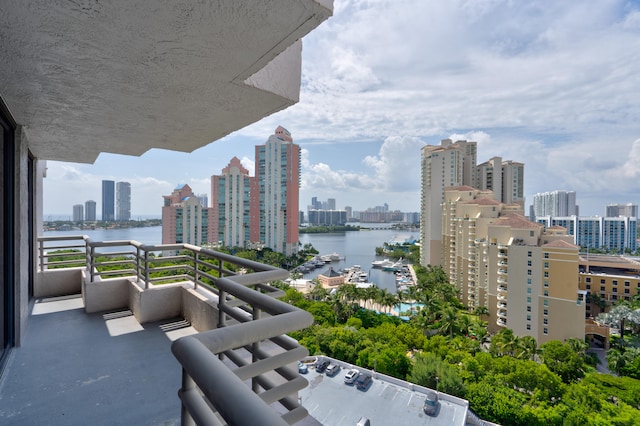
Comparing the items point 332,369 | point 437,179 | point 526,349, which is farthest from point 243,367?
point 437,179

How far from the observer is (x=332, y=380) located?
51.0ft

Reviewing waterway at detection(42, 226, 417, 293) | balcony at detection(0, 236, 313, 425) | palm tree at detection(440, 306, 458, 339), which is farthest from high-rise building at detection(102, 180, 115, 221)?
balcony at detection(0, 236, 313, 425)

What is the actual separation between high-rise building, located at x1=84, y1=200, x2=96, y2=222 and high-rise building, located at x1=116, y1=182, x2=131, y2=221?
1447 cm

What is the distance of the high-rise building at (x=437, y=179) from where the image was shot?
36750mm

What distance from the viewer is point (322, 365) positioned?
53.8 feet

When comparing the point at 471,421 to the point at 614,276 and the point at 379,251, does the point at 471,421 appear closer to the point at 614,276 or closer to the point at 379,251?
the point at 614,276

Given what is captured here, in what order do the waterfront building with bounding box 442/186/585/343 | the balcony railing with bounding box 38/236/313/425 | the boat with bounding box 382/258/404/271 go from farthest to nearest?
the boat with bounding box 382/258/404/271 → the waterfront building with bounding box 442/186/585/343 → the balcony railing with bounding box 38/236/313/425

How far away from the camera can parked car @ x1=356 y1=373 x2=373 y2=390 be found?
14.8 metres

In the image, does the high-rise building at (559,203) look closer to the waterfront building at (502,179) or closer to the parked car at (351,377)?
the waterfront building at (502,179)

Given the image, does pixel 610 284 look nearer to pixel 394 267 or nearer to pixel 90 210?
pixel 394 267

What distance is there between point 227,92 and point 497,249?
82.0 ft

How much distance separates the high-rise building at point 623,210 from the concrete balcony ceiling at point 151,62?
3573 inches

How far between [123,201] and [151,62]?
7319 cm

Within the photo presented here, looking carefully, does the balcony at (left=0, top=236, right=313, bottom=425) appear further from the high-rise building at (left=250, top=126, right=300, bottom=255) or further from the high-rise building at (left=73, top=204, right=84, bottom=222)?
the high-rise building at (left=73, top=204, right=84, bottom=222)
